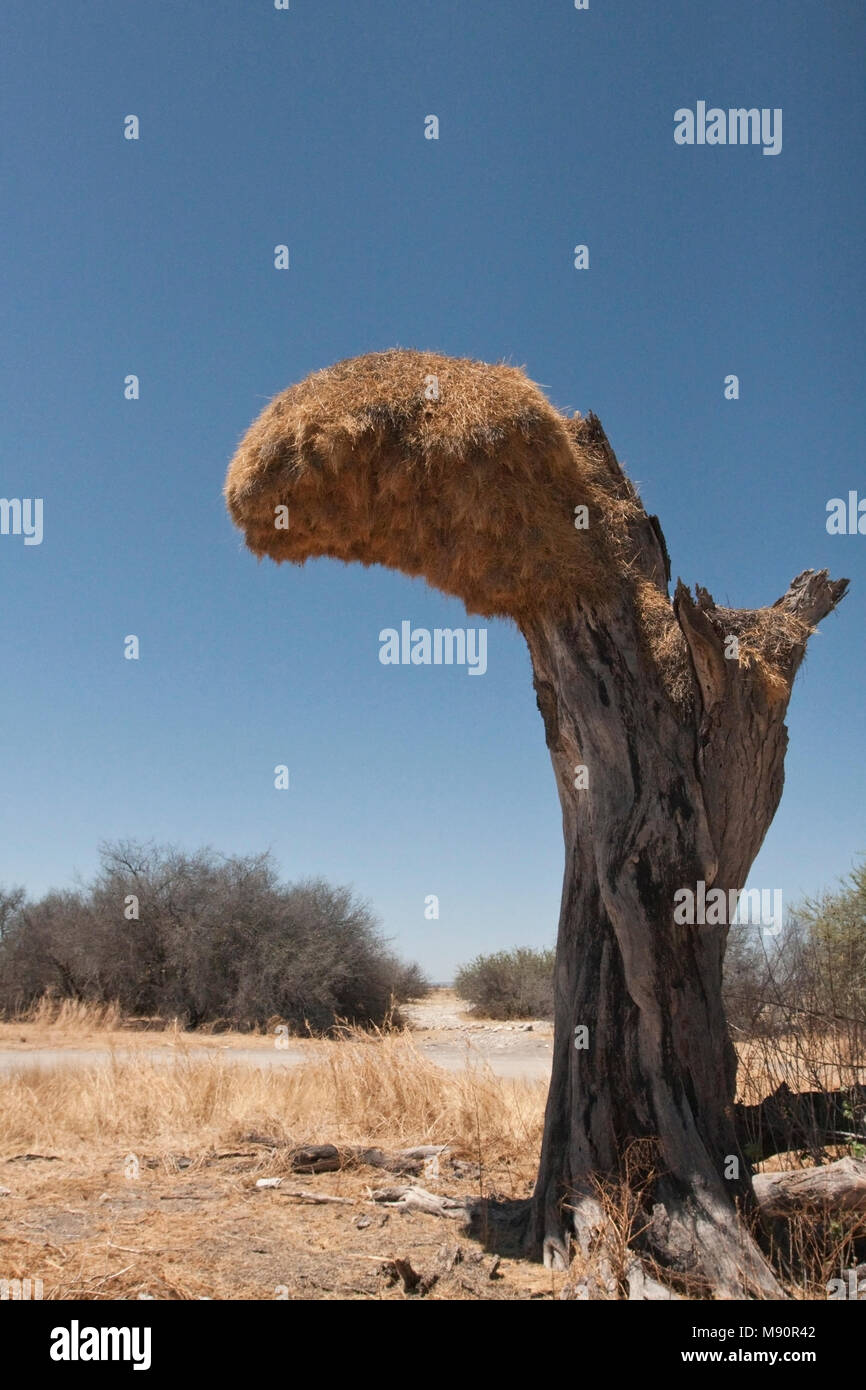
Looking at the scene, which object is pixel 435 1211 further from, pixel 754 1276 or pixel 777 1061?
pixel 777 1061

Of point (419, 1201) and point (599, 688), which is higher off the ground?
point (599, 688)

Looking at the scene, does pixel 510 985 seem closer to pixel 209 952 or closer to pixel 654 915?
pixel 209 952

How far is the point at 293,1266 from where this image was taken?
4.96 m

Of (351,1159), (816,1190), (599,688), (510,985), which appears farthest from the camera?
(510,985)

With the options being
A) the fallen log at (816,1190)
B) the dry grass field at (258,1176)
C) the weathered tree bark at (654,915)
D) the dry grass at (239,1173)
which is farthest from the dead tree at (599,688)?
the dry grass at (239,1173)

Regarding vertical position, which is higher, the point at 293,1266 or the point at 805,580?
the point at 805,580

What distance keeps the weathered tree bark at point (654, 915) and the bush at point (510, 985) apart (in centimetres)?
2421

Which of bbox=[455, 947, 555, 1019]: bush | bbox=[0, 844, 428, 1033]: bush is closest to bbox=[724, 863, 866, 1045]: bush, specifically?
bbox=[0, 844, 428, 1033]: bush

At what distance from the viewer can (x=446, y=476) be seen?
5.76 m

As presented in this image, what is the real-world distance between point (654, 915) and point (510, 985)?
85.3 ft

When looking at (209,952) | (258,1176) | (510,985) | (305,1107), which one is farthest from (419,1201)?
(510,985)

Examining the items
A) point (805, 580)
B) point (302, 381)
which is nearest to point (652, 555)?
point (805, 580)
